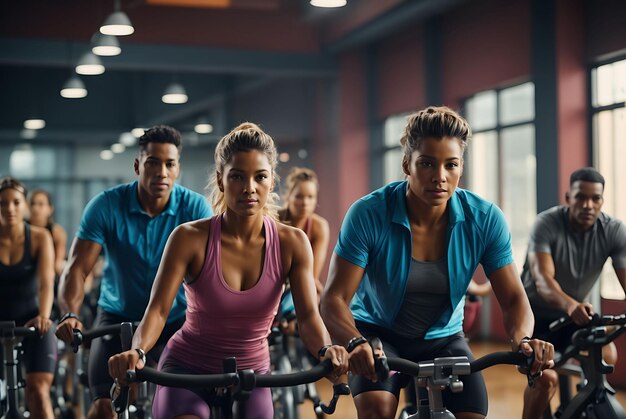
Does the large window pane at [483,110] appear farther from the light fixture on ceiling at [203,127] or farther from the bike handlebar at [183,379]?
the bike handlebar at [183,379]

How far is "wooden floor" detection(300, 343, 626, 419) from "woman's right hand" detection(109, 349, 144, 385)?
11.1ft

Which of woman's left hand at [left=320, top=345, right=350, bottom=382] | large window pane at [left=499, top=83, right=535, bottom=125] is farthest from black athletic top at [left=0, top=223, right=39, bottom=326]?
large window pane at [left=499, top=83, right=535, bottom=125]

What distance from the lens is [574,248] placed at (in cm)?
427

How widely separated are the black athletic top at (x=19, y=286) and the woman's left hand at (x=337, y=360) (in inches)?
96.9

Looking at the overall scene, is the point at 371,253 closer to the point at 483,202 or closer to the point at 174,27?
the point at 483,202

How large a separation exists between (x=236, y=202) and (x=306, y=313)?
0.35m

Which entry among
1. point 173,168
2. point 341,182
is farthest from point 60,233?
point 341,182

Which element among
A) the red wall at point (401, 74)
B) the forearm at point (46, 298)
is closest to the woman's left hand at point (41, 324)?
the forearm at point (46, 298)

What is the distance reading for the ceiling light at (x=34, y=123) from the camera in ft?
34.0

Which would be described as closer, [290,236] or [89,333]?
[290,236]

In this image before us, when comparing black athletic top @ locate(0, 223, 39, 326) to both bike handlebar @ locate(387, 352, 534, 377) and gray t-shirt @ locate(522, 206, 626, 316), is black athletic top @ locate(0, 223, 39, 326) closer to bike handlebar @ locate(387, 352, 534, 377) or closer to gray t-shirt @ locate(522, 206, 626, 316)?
gray t-shirt @ locate(522, 206, 626, 316)

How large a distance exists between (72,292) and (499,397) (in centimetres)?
365

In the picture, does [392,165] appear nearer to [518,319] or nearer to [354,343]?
[518,319]

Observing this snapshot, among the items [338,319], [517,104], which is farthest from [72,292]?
[517,104]
